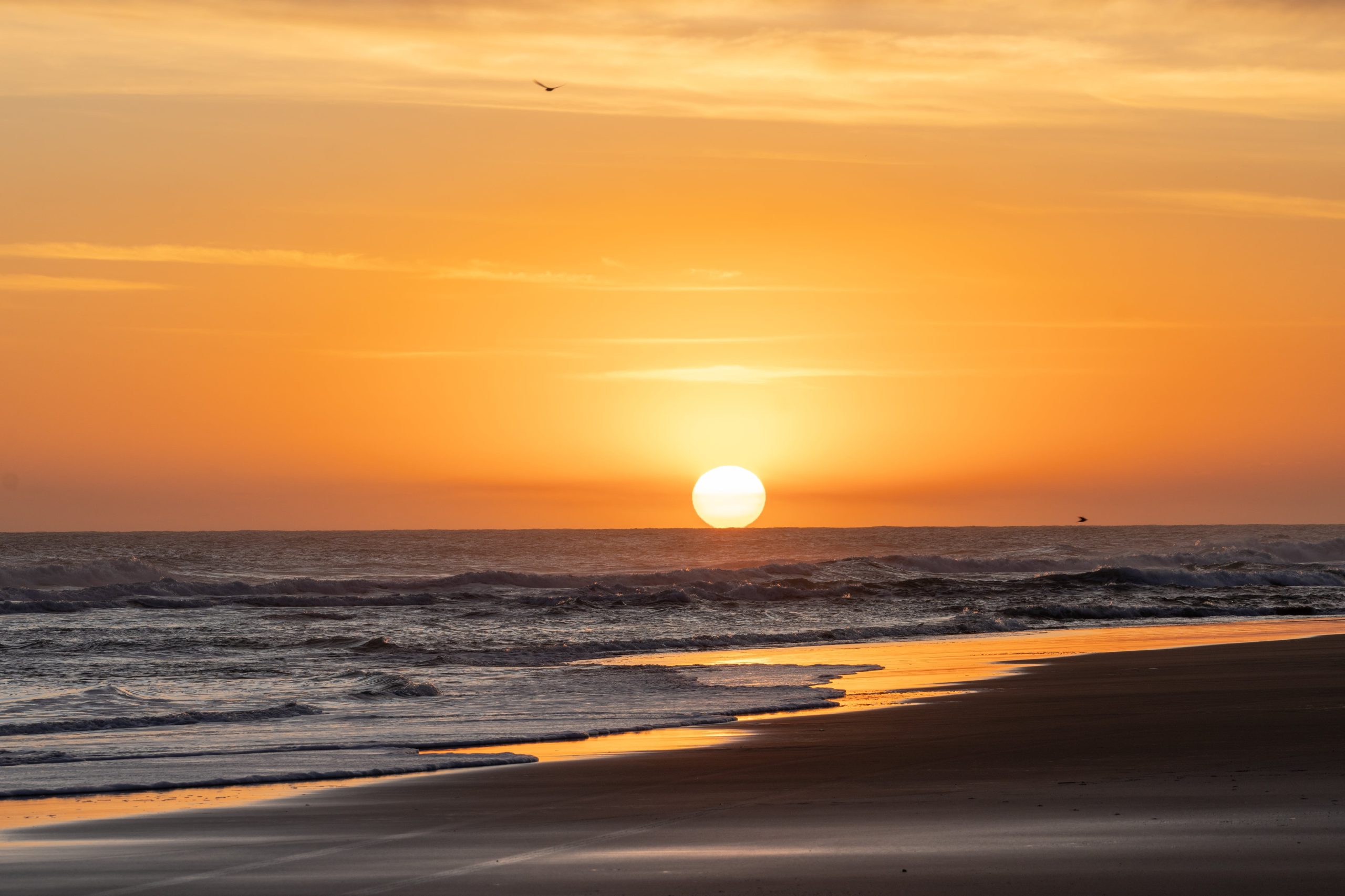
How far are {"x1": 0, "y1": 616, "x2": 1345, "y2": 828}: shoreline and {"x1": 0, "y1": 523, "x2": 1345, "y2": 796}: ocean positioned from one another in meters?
0.30

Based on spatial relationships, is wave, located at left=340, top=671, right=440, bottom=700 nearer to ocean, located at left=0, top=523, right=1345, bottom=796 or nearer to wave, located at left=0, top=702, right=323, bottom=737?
ocean, located at left=0, top=523, right=1345, bottom=796

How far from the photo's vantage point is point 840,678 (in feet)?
61.4

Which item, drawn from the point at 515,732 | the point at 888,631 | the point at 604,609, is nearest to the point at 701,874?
the point at 515,732

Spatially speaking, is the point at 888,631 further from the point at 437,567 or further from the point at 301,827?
the point at 437,567

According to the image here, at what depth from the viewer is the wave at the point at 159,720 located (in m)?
13.8

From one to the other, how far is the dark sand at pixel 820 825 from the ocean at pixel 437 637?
194 cm

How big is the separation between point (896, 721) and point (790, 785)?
13.0 ft

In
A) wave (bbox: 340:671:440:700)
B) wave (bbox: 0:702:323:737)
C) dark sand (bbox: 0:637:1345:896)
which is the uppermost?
wave (bbox: 340:671:440:700)

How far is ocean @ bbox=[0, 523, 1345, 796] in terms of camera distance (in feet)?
42.1

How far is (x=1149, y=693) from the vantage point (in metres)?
15.4

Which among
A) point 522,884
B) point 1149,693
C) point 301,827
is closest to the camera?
point 522,884

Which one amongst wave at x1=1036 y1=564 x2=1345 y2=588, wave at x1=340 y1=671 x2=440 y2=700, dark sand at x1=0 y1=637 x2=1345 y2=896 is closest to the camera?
dark sand at x1=0 y1=637 x2=1345 y2=896

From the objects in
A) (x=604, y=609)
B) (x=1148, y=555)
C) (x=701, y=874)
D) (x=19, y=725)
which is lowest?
(x=701, y=874)

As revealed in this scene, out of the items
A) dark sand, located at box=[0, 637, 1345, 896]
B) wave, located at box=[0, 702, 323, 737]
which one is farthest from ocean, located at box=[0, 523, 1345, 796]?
dark sand, located at box=[0, 637, 1345, 896]
